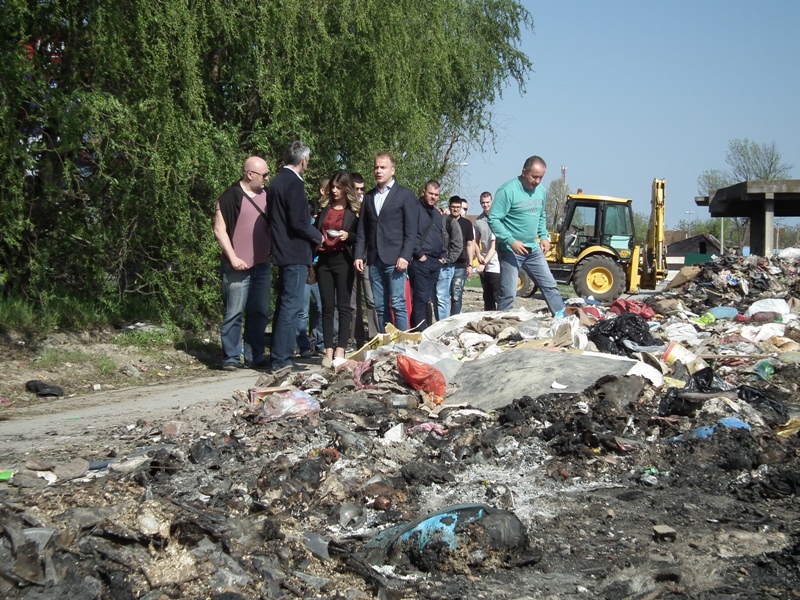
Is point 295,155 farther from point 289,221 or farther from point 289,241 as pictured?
point 289,241

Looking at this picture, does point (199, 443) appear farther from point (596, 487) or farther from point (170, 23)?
point (170, 23)

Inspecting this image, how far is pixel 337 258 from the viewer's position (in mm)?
9078

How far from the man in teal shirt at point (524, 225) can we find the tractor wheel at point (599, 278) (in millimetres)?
13734

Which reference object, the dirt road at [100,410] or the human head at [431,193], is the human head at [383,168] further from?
the dirt road at [100,410]

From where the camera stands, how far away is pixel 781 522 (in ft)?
14.5

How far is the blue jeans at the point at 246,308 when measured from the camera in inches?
364

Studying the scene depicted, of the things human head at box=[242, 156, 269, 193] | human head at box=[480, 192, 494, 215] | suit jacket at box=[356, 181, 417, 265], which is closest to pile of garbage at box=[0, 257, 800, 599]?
suit jacket at box=[356, 181, 417, 265]

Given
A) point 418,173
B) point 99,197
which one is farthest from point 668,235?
point 99,197

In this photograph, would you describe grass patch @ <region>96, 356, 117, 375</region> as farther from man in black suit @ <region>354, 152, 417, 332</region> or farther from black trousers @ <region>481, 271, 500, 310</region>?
black trousers @ <region>481, 271, 500, 310</region>

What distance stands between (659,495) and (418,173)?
403 inches

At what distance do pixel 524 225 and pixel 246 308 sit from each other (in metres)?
3.42

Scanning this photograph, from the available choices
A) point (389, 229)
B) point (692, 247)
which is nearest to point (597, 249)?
point (389, 229)

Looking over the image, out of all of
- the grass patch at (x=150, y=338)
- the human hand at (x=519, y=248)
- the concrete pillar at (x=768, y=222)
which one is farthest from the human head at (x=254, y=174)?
the concrete pillar at (x=768, y=222)

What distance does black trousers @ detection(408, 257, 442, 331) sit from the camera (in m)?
10.0
